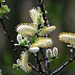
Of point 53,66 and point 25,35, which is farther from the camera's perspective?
point 53,66

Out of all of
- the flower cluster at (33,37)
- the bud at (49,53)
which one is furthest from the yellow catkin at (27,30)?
the bud at (49,53)

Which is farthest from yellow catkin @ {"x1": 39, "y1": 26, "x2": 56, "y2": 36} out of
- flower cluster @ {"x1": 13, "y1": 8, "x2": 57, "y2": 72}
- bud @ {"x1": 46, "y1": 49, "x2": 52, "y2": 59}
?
bud @ {"x1": 46, "y1": 49, "x2": 52, "y2": 59}

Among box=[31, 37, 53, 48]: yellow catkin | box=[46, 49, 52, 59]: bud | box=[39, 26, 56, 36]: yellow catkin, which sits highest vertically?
box=[39, 26, 56, 36]: yellow catkin

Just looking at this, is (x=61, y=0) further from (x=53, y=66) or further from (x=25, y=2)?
(x=53, y=66)

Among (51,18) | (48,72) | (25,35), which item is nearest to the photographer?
(25,35)

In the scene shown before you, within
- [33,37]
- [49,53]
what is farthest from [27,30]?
[49,53]

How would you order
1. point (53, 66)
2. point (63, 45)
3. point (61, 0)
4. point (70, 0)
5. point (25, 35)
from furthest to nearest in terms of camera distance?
point (70, 0) < point (61, 0) < point (63, 45) < point (53, 66) < point (25, 35)

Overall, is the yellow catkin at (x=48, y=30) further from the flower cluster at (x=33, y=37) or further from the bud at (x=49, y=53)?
the bud at (x=49, y=53)

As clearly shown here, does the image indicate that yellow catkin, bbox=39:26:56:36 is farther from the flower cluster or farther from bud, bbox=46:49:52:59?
bud, bbox=46:49:52:59

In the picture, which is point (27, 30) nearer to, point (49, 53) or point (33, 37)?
point (33, 37)

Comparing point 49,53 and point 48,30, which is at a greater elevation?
point 48,30

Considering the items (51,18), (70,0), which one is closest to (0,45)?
(51,18)
